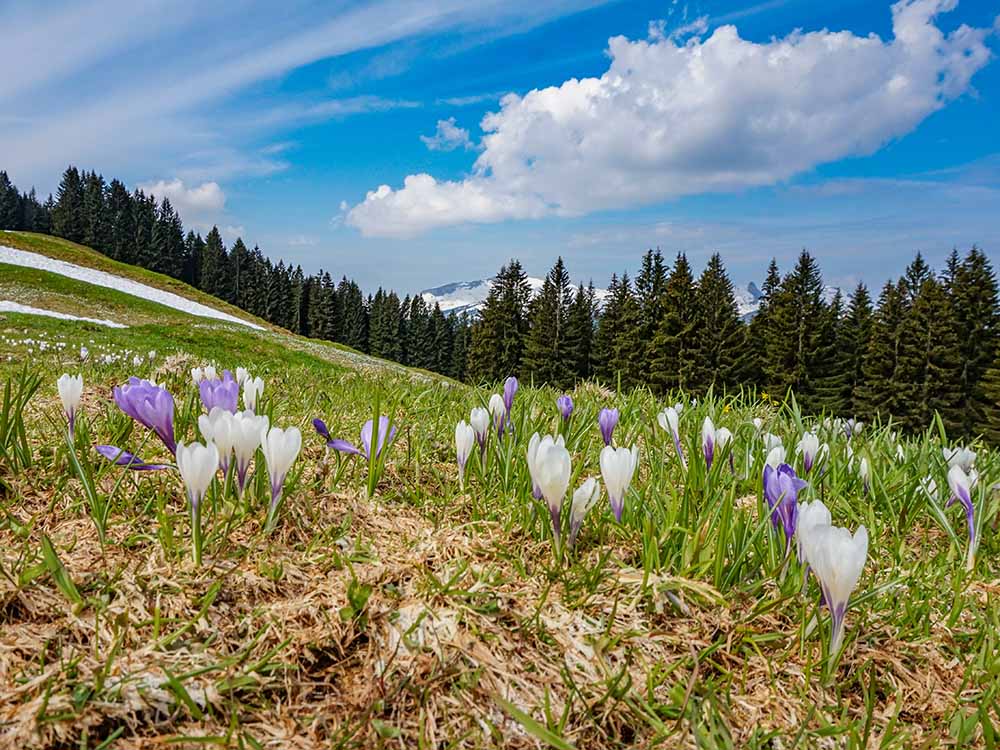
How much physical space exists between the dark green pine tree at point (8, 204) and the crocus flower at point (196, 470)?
129975mm

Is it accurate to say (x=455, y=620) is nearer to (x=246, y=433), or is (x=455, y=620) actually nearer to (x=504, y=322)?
(x=246, y=433)

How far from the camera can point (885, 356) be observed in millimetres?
43938

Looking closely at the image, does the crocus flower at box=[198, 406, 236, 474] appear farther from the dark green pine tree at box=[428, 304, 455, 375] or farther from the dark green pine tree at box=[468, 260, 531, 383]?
the dark green pine tree at box=[428, 304, 455, 375]

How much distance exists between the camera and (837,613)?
137 cm

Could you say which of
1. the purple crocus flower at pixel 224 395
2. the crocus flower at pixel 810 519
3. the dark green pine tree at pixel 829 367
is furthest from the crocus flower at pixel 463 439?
the dark green pine tree at pixel 829 367

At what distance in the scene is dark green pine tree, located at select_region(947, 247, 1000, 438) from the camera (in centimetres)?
4125

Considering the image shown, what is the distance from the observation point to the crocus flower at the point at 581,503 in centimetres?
170

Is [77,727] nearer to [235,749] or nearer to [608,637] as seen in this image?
[235,749]

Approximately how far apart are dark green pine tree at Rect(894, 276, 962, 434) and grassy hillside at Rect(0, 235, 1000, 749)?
4805 centimetres

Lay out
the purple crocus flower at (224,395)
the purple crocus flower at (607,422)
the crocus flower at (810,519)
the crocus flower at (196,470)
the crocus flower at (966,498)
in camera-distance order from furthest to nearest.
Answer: the purple crocus flower at (607,422) < the purple crocus flower at (224,395) < the crocus flower at (966,498) < the crocus flower at (196,470) < the crocus flower at (810,519)

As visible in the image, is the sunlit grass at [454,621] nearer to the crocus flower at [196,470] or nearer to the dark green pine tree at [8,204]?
the crocus flower at [196,470]

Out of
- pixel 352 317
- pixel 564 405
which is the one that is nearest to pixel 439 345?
pixel 352 317

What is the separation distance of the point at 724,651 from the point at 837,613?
0.33 m

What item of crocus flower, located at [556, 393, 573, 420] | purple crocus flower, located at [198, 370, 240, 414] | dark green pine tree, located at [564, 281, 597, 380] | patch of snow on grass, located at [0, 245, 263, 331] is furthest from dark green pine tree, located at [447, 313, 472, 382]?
purple crocus flower, located at [198, 370, 240, 414]
